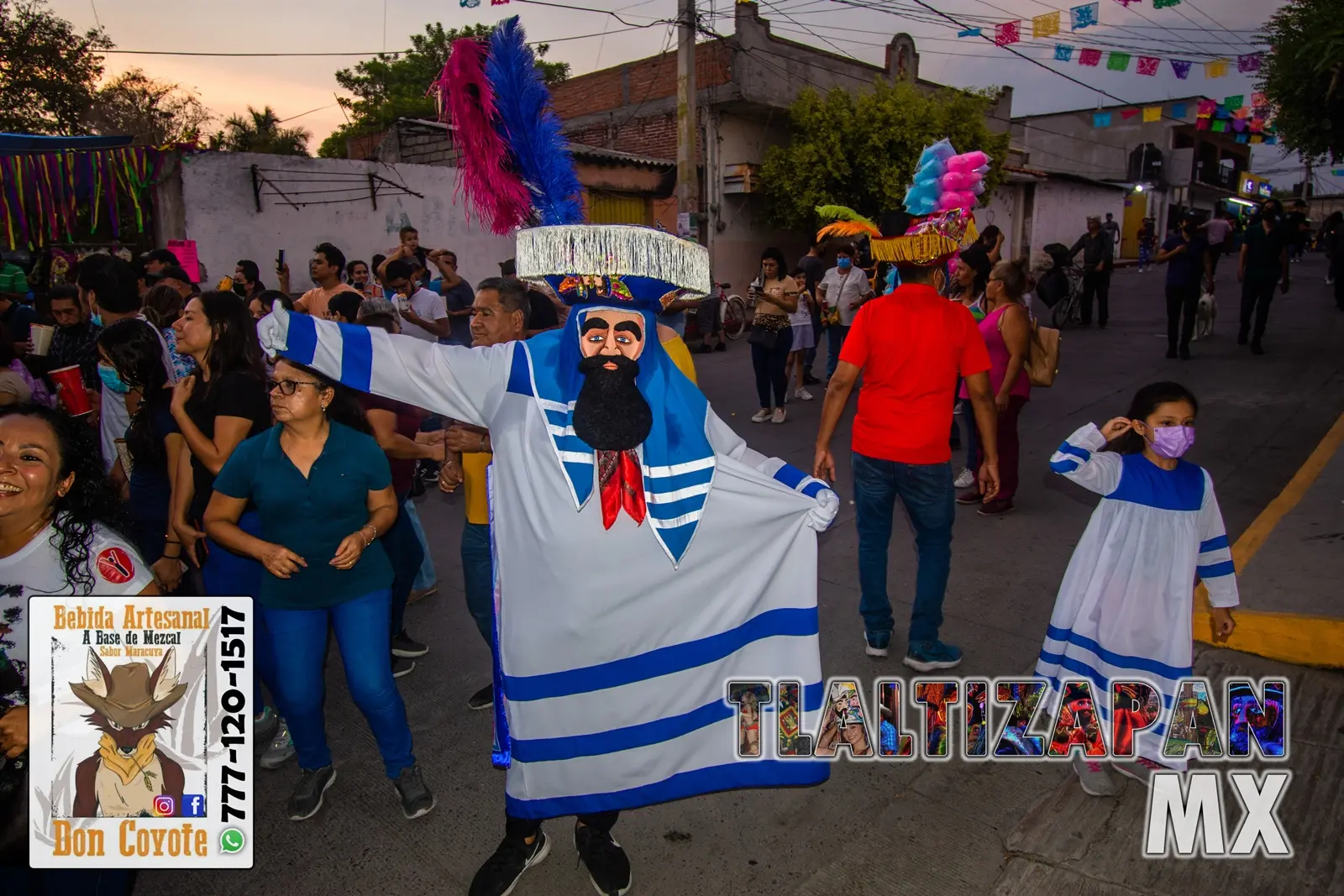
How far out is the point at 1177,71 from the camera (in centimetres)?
1672

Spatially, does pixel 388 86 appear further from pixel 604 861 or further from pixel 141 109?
pixel 604 861

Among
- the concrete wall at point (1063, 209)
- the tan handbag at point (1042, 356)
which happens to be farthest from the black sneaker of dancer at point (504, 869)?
the concrete wall at point (1063, 209)

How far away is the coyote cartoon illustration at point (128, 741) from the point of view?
224 cm

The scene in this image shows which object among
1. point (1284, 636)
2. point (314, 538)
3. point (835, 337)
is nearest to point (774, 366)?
point (835, 337)

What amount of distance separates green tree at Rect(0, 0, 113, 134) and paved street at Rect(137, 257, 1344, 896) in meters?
21.7

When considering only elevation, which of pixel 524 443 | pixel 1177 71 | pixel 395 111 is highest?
pixel 395 111

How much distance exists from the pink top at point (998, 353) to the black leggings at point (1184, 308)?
21.3ft

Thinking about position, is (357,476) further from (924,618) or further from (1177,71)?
(1177,71)

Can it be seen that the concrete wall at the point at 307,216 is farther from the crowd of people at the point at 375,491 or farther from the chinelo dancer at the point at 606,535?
the chinelo dancer at the point at 606,535

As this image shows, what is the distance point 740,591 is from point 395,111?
34.6 m

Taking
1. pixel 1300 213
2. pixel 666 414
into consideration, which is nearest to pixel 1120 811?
pixel 666 414

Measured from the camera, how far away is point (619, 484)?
2531 mm

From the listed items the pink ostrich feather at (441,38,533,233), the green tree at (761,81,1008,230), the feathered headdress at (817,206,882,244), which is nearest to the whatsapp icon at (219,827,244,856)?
the pink ostrich feather at (441,38,533,233)

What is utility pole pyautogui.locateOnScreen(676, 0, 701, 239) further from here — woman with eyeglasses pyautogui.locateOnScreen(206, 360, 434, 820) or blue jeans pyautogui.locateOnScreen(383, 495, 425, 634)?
woman with eyeglasses pyautogui.locateOnScreen(206, 360, 434, 820)
